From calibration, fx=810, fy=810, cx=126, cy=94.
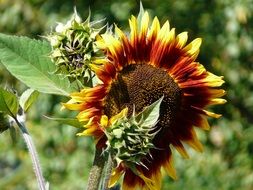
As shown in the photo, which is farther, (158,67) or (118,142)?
(158,67)

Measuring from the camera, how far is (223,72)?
3469mm

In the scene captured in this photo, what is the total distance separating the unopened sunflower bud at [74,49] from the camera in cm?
115

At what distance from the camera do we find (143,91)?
1174 mm

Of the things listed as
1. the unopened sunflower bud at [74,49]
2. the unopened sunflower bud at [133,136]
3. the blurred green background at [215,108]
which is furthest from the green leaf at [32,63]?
the blurred green background at [215,108]

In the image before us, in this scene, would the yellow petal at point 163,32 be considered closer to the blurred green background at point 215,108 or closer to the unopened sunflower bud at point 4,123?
the unopened sunflower bud at point 4,123

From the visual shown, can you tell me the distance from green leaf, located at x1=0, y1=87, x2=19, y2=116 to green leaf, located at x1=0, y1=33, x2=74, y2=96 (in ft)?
0.10

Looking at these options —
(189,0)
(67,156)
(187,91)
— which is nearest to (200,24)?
(189,0)

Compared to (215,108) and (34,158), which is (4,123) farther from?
(215,108)

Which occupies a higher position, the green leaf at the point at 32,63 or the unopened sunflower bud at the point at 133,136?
the green leaf at the point at 32,63

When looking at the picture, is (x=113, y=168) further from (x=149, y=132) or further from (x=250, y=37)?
(x=250, y=37)

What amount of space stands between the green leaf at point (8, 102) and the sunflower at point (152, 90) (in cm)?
9

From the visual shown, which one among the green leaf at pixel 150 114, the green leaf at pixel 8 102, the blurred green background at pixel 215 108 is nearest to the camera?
the green leaf at pixel 150 114

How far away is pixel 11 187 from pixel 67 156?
27cm

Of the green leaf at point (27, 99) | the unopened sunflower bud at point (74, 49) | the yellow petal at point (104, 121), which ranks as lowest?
the green leaf at point (27, 99)
